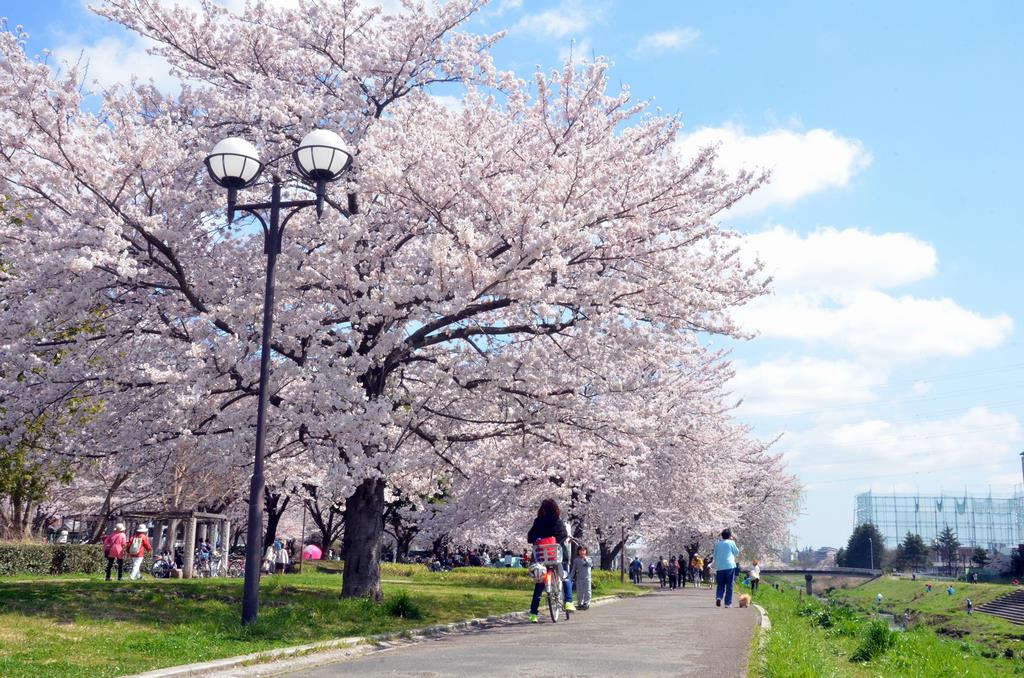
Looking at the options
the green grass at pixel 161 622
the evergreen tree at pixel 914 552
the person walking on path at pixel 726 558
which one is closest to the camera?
the green grass at pixel 161 622

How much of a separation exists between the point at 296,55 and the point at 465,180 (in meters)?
4.91

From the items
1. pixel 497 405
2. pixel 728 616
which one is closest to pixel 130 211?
pixel 497 405

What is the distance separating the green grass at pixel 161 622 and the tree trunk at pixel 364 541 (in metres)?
0.66

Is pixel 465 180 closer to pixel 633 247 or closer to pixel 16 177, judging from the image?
pixel 633 247

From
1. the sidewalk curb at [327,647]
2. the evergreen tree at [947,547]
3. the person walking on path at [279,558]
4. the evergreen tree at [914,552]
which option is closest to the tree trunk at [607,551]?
the person walking on path at [279,558]

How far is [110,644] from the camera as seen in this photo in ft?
32.3

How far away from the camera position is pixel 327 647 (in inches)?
408

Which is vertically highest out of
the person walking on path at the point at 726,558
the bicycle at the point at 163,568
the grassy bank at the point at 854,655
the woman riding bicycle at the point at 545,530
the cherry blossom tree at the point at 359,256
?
the cherry blossom tree at the point at 359,256

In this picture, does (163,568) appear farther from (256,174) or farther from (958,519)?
(958,519)

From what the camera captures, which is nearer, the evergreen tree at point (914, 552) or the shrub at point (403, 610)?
the shrub at point (403, 610)

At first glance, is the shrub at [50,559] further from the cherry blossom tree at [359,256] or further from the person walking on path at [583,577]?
the person walking on path at [583,577]

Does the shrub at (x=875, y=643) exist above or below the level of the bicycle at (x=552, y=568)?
below

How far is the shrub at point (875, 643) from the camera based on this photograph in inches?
501

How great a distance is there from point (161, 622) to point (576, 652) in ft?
18.5
